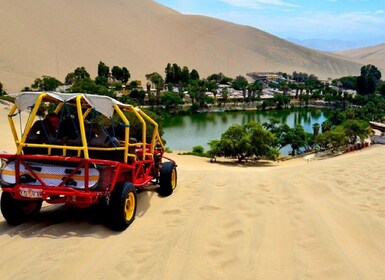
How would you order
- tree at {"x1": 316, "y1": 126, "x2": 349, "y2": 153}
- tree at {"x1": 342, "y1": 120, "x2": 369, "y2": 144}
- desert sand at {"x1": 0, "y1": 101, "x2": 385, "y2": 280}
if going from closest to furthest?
1. desert sand at {"x1": 0, "y1": 101, "x2": 385, "y2": 280}
2. tree at {"x1": 316, "y1": 126, "x2": 349, "y2": 153}
3. tree at {"x1": 342, "y1": 120, "x2": 369, "y2": 144}

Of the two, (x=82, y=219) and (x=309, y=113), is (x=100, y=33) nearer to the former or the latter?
(x=309, y=113)

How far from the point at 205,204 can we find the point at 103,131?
5.97 ft

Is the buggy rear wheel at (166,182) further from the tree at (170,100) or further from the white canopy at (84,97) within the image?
the tree at (170,100)

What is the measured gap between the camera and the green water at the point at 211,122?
42897 millimetres

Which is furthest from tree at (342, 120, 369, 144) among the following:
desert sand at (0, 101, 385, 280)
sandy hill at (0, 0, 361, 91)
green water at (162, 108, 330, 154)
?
sandy hill at (0, 0, 361, 91)

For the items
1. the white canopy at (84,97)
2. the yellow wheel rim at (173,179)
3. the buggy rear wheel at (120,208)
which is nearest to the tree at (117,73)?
the yellow wheel rim at (173,179)

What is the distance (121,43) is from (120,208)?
148494 millimetres

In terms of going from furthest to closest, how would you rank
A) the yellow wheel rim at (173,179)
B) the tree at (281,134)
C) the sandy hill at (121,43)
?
the sandy hill at (121,43)
the tree at (281,134)
the yellow wheel rim at (173,179)

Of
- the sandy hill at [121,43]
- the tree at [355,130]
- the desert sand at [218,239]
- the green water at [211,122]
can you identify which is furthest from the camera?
the sandy hill at [121,43]

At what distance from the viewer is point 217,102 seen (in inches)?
3219

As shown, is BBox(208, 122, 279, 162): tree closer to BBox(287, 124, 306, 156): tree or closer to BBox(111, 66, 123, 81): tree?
BBox(287, 124, 306, 156): tree

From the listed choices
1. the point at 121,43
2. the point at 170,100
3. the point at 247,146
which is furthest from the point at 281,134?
the point at 121,43

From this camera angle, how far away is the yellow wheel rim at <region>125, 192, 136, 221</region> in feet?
17.4

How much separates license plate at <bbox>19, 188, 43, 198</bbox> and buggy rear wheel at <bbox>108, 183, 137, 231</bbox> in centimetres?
87
